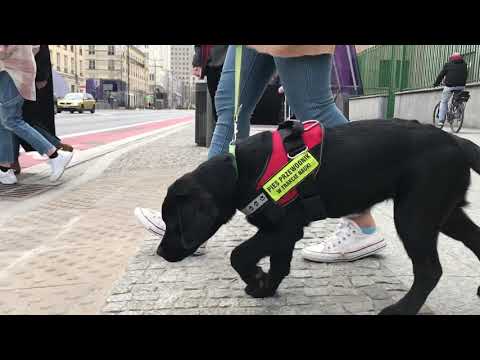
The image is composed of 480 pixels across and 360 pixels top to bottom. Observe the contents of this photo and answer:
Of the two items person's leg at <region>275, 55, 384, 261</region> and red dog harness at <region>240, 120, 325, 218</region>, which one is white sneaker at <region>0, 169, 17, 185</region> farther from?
red dog harness at <region>240, 120, 325, 218</region>

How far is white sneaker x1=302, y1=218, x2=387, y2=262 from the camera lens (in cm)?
264

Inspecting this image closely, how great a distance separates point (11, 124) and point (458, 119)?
8.92m

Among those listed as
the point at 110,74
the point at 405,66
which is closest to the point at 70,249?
the point at 405,66

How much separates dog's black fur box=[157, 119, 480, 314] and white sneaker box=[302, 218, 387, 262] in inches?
25.7

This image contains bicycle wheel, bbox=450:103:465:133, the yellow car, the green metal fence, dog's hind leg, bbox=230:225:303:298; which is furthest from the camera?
the yellow car

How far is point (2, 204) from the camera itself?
4199 mm

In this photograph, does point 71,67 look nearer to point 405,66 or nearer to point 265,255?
point 405,66

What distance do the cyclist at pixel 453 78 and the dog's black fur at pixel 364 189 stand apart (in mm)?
A: 9215

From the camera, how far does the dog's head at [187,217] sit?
189cm

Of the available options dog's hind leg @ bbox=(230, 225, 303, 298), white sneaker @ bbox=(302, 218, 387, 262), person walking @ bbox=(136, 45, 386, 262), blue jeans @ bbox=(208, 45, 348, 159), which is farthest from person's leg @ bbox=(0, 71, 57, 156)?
dog's hind leg @ bbox=(230, 225, 303, 298)

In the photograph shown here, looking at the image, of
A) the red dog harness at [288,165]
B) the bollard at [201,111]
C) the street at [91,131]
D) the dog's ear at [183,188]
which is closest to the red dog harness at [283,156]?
the red dog harness at [288,165]

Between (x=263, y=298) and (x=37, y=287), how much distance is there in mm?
1157
